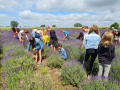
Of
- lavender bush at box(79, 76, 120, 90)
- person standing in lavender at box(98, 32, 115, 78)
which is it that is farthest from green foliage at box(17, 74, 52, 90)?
person standing in lavender at box(98, 32, 115, 78)

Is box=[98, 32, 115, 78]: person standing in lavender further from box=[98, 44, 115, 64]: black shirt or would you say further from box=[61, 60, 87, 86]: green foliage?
box=[61, 60, 87, 86]: green foliage

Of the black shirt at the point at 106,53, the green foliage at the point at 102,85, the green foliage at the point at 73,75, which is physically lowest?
the green foliage at the point at 73,75

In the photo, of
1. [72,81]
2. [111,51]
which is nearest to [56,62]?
[72,81]

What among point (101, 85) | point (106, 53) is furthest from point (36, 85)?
point (106, 53)

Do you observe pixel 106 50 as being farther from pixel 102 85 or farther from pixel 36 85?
pixel 36 85

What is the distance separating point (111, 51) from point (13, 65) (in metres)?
3.29

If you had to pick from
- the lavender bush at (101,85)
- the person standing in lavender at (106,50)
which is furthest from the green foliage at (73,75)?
the person standing in lavender at (106,50)

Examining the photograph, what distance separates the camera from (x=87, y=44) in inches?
116

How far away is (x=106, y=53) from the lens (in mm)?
2365

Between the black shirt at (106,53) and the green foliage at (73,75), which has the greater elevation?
the black shirt at (106,53)

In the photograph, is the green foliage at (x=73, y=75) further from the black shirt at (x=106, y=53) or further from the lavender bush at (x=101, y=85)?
the black shirt at (x=106, y=53)

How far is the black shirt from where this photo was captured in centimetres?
230

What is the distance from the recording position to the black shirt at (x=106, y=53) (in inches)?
90.4

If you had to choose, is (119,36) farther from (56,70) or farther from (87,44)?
(56,70)
